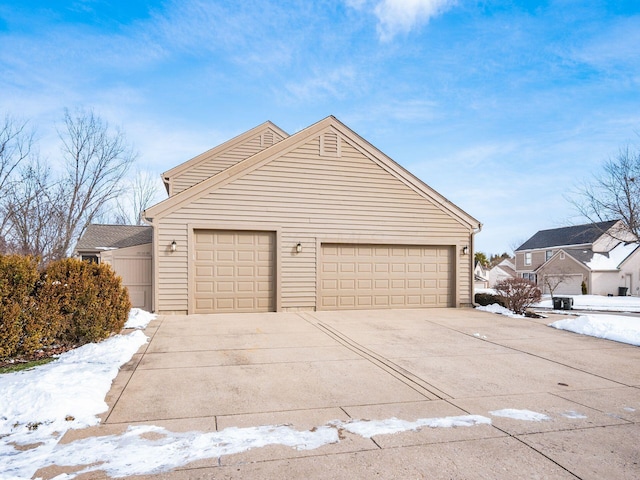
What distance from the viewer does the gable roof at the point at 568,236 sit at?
36.5 meters

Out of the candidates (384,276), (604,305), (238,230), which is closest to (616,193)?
(604,305)

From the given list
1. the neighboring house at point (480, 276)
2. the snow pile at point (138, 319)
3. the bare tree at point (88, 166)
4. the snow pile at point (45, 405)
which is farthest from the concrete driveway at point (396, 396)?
the neighboring house at point (480, 276)

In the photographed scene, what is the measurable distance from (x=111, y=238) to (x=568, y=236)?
1583 inches

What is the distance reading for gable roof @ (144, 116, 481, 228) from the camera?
10766 millimetres

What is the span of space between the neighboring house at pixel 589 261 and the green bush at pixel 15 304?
103 feet

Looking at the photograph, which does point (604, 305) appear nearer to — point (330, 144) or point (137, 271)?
point (330, 144)

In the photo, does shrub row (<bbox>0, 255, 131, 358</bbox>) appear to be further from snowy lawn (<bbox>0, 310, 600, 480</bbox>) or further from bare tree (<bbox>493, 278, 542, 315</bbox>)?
bare tree (<bbox>493, 278, 542, 315</bbox>)

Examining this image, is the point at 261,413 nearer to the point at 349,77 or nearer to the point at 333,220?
the point at 333,220

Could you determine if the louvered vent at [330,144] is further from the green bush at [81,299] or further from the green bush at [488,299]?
the green bush at [81,299]

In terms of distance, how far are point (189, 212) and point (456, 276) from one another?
8.28 metres

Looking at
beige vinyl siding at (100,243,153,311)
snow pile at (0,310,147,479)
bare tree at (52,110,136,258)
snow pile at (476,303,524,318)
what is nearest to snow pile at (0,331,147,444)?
snow pile at (0,310,147,479)

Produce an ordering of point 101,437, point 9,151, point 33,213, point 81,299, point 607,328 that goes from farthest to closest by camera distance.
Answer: point 33,213
point 9,151
point 607,328
point 81,299
point 101,437

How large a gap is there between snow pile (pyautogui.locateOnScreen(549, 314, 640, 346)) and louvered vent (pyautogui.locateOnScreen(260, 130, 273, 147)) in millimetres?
11990

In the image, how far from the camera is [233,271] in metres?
11.2
